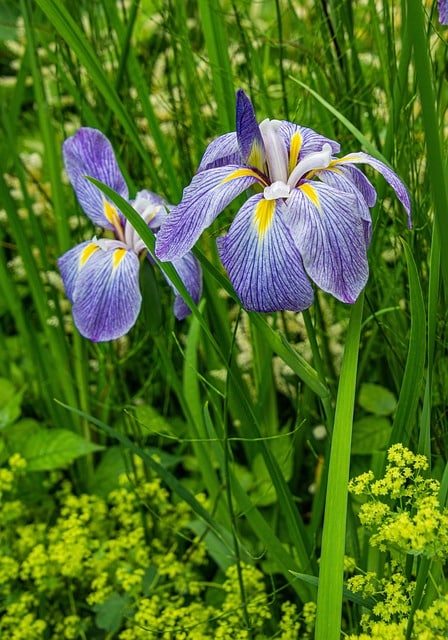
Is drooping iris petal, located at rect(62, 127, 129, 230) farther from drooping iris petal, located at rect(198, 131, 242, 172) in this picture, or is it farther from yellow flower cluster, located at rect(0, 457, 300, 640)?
yellow flower cluster, located at rect(0, 457, 300, 640)

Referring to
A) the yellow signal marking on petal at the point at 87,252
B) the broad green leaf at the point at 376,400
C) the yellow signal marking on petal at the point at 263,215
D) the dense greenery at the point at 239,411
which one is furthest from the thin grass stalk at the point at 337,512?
the broad green leaf at the point at 376,400

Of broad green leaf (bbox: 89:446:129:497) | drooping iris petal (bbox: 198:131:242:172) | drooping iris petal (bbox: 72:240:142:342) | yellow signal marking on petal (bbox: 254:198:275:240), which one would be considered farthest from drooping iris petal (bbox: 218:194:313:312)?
broad green leaf (bbox: 89:446:129:497)

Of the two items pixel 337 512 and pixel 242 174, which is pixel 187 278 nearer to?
pixel 242 174

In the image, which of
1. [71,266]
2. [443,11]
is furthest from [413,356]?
[71,266]

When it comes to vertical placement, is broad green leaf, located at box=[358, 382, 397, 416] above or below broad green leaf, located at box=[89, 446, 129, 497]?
above

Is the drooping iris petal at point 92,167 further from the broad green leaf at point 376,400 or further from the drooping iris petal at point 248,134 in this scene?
the broad green leaf at point 376,400

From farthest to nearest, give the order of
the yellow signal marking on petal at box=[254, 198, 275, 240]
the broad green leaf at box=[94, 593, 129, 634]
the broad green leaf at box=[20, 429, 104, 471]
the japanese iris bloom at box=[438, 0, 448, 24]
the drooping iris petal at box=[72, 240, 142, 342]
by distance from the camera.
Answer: the broad green leaf at box=[20, 429, 104, 471], the broad green leaf at box=[94, 593, 129, 634], the drooping iris petal at box=[72, 240, 142, 342], the japanese iris bloom at box=[438, 0, 448, 24], the yellow signal marking on petal at box=[254, 198, 275, 240]
